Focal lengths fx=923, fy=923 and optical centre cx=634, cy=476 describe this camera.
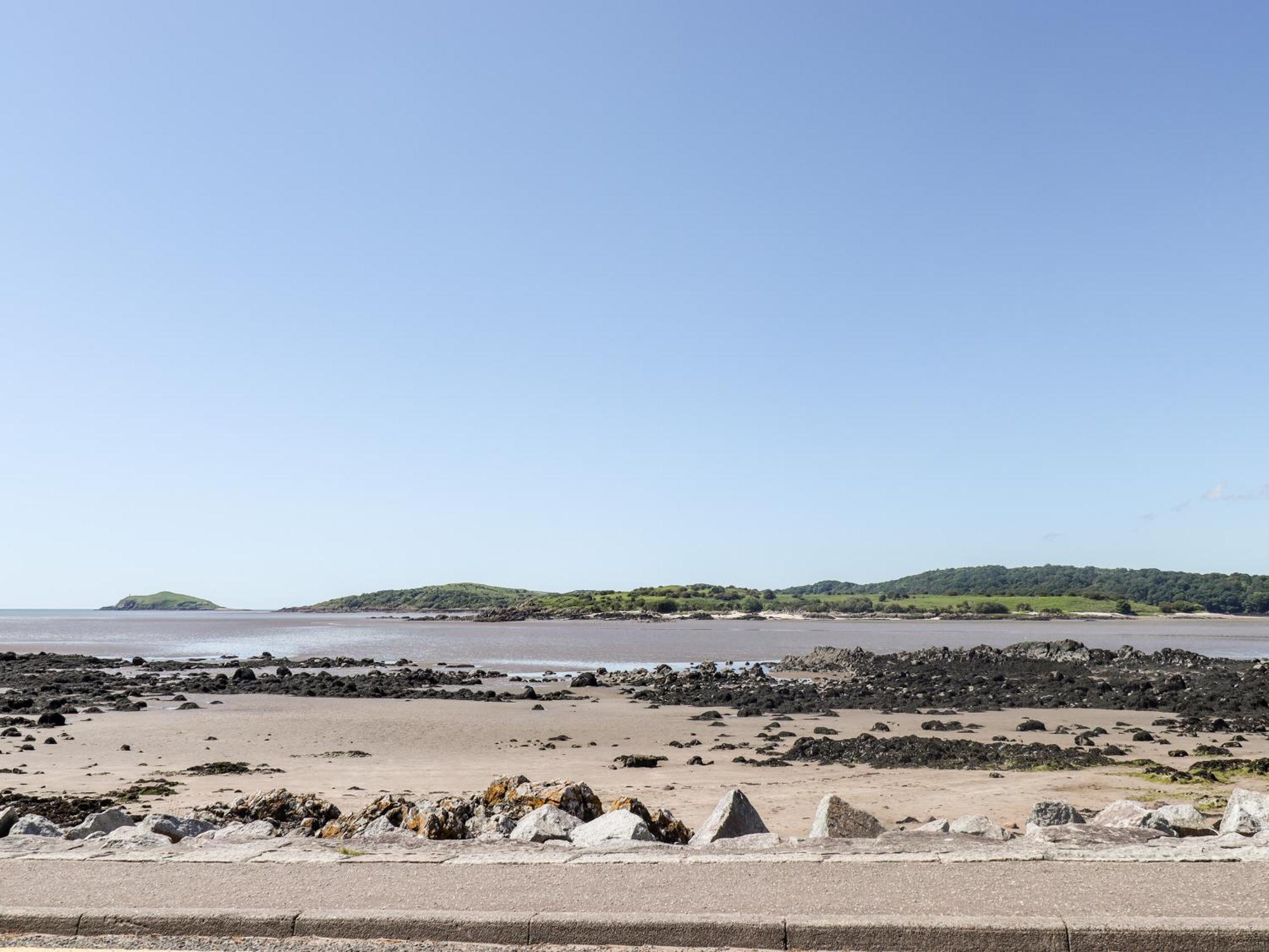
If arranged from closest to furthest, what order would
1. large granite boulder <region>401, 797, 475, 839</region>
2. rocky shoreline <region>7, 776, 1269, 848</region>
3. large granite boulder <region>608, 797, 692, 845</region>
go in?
rocky shoreline <region>7, 776, 1269, 848</region>, large granite boulder <region>401, 797, 475, 839</region>, large granite boulder <region>608, 797, 692, 845</region>

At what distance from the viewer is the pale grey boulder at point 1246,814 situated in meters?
9.74

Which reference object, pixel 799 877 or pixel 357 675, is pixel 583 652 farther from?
pixel 799 877

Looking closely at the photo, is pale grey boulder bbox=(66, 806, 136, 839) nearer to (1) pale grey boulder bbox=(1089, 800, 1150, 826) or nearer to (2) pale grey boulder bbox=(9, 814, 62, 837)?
(2) pale grey boulder bbox=(9, 814, 62, 837)

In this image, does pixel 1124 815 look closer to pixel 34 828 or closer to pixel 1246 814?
pixel 1246 814

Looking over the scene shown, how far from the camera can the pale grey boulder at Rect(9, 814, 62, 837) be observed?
9805 mm

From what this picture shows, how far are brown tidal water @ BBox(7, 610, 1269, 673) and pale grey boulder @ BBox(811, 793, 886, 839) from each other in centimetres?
4056

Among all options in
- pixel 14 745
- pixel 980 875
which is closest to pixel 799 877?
pixel 980 875

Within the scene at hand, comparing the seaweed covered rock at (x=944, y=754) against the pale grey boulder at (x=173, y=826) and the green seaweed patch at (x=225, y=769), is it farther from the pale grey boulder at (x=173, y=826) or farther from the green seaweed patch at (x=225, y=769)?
the pale grey boulder at (x=173, y=826)

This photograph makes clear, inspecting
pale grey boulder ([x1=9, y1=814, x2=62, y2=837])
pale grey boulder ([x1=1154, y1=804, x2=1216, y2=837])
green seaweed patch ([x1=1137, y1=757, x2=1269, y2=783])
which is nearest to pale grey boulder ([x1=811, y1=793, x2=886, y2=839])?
pale grey boulder ([x1=1154, y1=804, x2=1216, y2=837])

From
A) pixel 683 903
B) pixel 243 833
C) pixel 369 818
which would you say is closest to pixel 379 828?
pixel 369 818

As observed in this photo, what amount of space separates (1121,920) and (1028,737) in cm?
1935

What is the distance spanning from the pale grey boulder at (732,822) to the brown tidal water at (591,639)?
4032cm

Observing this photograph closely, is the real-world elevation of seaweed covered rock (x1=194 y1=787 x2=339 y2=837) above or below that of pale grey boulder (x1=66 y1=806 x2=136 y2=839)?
below

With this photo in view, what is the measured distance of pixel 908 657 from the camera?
55812mm
